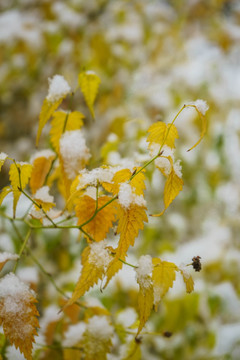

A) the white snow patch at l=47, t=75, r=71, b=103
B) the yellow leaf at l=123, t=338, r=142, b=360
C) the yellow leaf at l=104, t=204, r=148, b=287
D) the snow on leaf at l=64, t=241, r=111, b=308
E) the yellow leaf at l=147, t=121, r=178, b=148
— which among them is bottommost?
the yellow leaf at l=123, t=338, r=142, b=360

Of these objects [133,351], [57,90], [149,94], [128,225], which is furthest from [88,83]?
[149,94]

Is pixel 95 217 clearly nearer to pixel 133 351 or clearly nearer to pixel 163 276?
pixel 163 276

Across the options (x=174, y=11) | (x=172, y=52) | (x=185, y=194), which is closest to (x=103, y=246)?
(x=185, y=194)

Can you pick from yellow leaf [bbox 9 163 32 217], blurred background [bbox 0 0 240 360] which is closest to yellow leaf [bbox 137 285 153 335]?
yellow leaf [bbox 9 163 32 217]

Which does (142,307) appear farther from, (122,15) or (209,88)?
(122,15)

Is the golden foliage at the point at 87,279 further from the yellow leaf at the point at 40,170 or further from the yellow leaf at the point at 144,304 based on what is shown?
the yellow leaf at the point at 40,170

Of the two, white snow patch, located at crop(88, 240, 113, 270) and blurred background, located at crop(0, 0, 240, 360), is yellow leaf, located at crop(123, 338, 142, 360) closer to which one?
white snow patch, located at crop(88, 240, 113, 270)
